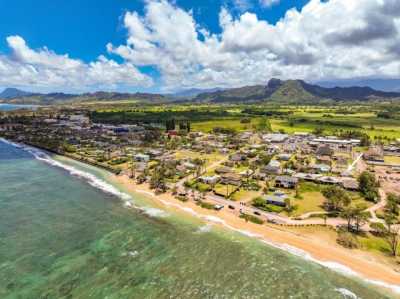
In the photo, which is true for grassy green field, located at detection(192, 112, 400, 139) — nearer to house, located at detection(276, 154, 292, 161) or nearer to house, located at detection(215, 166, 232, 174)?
house, located at detection(276, 154, 292, 161)

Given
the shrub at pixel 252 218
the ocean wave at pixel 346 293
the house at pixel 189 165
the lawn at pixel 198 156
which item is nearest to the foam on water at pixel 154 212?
the shrub at pixel 252 218

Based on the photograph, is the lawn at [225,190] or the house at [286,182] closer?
Result: the lawn at [225,190]

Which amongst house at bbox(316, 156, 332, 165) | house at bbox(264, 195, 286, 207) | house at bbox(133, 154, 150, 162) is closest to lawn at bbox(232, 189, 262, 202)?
house at bbox(264, 195, 286, 207)

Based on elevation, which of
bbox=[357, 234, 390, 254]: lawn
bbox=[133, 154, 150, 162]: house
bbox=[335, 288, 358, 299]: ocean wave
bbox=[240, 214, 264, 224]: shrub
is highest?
bbox=[133, 154, 150, 162]: house

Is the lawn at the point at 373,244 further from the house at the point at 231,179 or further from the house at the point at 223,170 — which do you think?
the house at the point at 223,170

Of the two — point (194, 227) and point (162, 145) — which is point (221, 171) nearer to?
point (194, 227)
